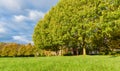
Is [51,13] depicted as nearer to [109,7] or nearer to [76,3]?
[76,3]

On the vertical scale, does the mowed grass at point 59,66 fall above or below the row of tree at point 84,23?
below

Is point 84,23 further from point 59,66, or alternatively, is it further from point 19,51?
point 19,51

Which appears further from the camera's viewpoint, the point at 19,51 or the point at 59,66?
the point at 19,51

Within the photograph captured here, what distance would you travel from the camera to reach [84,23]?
4231cm

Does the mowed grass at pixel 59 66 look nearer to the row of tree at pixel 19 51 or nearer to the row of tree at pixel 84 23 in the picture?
the row of tree at pixel 84 23

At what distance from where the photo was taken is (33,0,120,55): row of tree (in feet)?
118

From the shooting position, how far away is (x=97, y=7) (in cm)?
4184

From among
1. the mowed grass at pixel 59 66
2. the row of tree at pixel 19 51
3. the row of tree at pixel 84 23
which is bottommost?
the mowed grass at pixel 59 66

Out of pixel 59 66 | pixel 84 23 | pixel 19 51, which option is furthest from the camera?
pixel 19 51

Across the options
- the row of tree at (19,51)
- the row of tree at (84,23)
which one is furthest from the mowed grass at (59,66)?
the row of tree at (19,51)

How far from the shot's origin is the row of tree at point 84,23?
36.1 meters

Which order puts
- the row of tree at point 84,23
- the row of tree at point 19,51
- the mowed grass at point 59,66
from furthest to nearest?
the row of tree at point 19,51
the row of tree at point 84,23
the mowed grass at point 59,66

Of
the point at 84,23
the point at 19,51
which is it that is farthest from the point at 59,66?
the point at 19,51

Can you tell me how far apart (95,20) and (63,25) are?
806cm
